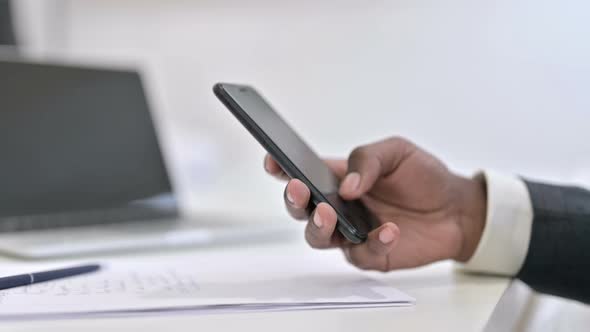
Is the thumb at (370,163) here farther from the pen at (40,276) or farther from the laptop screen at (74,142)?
the laptop screen at (74,142)

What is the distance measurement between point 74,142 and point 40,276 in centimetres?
39

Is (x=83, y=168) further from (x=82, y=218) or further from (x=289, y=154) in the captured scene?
(x=289, y=154)

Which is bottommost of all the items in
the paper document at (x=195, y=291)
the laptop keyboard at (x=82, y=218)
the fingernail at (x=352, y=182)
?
the laptop keyboard at (x=82, y=218)

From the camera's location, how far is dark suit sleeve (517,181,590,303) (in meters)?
0.59

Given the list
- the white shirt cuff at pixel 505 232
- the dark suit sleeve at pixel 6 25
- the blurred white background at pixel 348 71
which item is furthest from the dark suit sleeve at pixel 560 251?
the dark suit sleeve at pixel 6 25

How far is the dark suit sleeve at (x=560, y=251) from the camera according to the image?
587mm

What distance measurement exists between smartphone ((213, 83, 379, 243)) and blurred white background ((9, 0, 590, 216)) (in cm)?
42

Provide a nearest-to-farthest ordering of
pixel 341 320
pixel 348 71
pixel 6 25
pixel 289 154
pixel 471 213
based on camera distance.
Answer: pixel 341 320 → pixel 289 154 → pixel 471 213 → pixel 348 71 → pixel 6 25

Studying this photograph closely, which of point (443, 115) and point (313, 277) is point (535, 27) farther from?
point (313, 277)

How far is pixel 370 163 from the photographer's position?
0.59 metres

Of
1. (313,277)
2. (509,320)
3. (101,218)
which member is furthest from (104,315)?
(101,218)

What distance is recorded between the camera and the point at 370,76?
43.4 inches

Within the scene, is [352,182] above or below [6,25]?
below

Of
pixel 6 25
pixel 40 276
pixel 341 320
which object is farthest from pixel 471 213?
pixel 6 25
